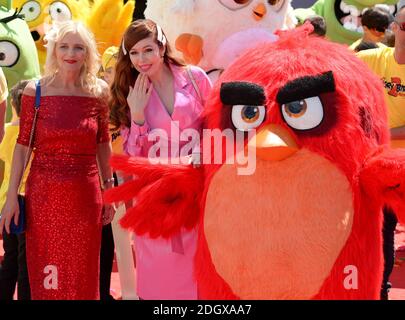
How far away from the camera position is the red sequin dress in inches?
111

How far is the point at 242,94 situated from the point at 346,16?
5325 millimetres

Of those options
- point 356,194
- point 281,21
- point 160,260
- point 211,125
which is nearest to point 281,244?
point 356,194

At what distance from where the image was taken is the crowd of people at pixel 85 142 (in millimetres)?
2730

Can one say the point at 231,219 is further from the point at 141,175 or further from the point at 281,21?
the point at 281,21

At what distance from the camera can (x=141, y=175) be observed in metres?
2.37

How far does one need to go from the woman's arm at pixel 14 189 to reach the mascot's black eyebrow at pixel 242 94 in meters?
0.94

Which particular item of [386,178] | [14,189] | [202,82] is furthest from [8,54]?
[386,178]

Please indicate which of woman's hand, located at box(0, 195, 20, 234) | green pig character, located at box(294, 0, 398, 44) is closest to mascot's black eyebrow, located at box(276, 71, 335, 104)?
woman's hand, located at box(0, 195, 20, 234)

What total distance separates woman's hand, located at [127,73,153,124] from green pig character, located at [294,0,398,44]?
4.64 metres

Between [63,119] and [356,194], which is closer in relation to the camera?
[356,194]

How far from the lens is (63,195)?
282 cm

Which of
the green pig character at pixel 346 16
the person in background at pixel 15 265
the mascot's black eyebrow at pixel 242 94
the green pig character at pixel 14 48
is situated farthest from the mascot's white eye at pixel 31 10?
the mascot's black eyebrow at pixel 242 94

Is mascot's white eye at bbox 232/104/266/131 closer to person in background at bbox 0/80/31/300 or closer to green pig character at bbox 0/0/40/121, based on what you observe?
person in background at bbox 0/80/31/300
